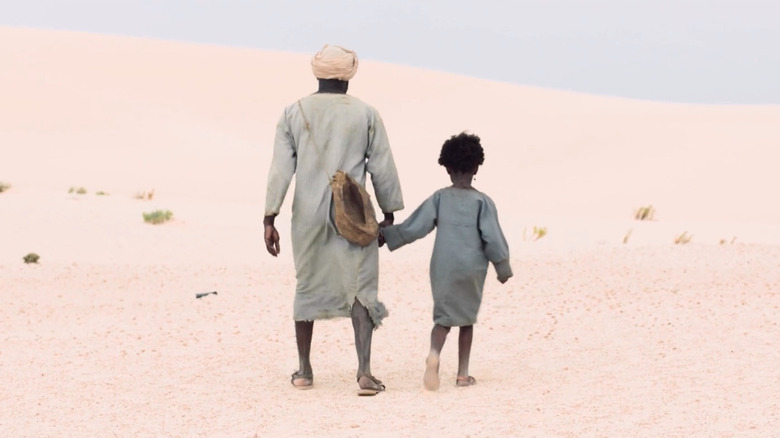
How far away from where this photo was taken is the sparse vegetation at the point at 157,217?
17156mm

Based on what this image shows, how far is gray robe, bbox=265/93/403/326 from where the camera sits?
7125 millimetres

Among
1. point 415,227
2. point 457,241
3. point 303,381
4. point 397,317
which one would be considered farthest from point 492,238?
point 397,317

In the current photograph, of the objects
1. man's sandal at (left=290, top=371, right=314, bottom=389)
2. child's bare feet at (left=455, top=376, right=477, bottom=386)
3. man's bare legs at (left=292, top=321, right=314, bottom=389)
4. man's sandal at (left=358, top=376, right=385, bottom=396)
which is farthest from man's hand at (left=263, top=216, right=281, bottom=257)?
child's bare feet at (left=455, top=376, right=477, bottom=386)

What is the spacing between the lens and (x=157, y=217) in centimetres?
1722

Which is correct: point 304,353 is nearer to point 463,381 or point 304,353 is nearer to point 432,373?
point 432,373

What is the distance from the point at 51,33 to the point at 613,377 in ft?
176

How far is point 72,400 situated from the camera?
286 inches

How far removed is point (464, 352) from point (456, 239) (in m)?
0.74


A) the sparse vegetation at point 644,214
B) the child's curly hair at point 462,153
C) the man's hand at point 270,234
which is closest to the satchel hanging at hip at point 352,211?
the man's hand at point 270,234

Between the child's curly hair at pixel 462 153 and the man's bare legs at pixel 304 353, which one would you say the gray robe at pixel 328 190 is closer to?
the man's bare legs at pixel 304 353

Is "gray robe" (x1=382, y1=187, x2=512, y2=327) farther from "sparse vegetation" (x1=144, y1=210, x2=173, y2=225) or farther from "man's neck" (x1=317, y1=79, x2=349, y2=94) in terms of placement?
"sparse vegetation" (x1=144, y1=210, x2=173, y2=225)

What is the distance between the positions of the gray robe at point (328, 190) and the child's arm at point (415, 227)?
0.11 metres

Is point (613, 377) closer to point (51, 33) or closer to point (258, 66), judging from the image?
point (258, 66)

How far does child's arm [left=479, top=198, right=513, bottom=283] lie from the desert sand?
78 centimetres
